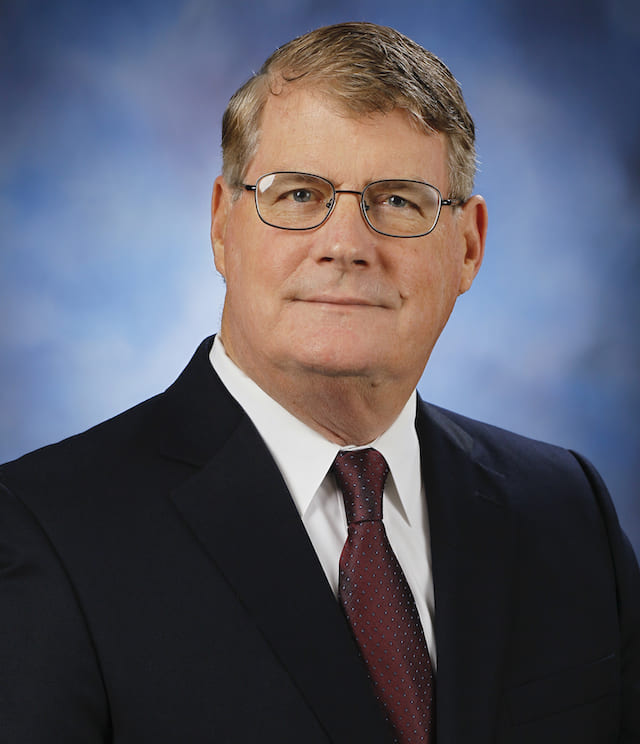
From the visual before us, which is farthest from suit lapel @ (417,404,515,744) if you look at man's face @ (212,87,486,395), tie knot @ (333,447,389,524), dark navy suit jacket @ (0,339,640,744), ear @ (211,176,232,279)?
ear @ (211,176,232,279)

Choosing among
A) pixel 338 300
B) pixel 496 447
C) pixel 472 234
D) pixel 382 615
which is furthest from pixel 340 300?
pixel 496 447

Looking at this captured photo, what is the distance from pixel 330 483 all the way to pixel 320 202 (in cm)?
60

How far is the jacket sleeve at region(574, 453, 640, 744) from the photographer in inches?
99.0

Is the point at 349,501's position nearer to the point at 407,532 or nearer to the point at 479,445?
the point at 407,532

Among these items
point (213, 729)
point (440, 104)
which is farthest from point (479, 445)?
point (213, 729)

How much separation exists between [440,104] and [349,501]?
875 mm

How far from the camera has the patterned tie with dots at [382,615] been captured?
2064 mm

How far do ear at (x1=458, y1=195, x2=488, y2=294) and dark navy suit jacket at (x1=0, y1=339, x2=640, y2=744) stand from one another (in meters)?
0.42

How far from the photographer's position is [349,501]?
2193 millimetres

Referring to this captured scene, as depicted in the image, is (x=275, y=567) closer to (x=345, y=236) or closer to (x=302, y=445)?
(x=302, y=445)

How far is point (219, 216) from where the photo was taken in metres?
2.44

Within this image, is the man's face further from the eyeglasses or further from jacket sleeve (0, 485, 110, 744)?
jacket sleeve (0, 485, 110, 744)

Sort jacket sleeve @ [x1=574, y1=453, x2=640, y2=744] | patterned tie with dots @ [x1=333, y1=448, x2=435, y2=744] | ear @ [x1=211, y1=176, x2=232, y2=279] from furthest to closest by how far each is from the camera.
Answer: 1. jacket sleeve @ [x1=574, y1=453, x2=640, y2=744]
2. ear @ [x1=211, y1=176, x2=232, y2=279]
3. patterned tie with dots @ [x1=333, y1=448, x2=435, y2=744]

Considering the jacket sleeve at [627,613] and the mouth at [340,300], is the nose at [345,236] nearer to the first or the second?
the mouth at [340,300]
